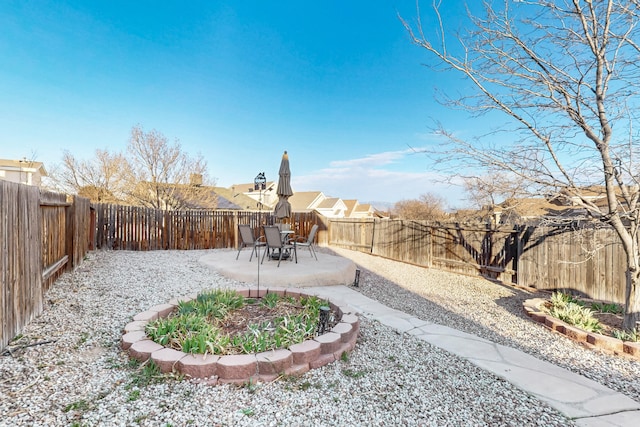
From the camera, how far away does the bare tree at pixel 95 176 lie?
52.4 ft

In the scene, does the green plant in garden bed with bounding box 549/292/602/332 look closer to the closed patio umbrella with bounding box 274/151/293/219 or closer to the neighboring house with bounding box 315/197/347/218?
the closed patio umbrella with bounding box 274/151/293/219

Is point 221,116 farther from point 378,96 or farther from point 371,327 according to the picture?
point 371,327

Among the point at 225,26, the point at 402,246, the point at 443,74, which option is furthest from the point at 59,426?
the point at 225,26

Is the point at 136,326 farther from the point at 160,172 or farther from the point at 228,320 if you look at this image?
the point at 160,172

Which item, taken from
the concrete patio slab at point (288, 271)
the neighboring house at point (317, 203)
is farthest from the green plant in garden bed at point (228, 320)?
the neighboring house at point (317, 203)

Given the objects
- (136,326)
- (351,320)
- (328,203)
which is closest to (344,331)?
(351,320)

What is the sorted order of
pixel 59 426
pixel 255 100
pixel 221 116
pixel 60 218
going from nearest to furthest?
pixel 59 426
pixel 60 218
pixel 255 100
pixel 221 116

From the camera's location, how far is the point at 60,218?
454 cm

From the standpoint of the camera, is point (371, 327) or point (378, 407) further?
point (371, 327)

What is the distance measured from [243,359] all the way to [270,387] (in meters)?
0.28

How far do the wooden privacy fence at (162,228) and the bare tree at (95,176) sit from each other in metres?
9.60

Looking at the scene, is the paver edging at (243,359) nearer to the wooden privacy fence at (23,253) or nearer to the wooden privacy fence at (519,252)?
the wooden privacy fence at (23,253)

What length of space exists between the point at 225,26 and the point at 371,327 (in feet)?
32.7

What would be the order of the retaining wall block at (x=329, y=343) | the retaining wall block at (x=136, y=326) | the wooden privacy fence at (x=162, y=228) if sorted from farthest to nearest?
1. the wooden privacy fence at (x=162, y=228)
2. the retaining wall block at (x=136, y=326)
3. the retaining wall block at (x=329, y=343)
